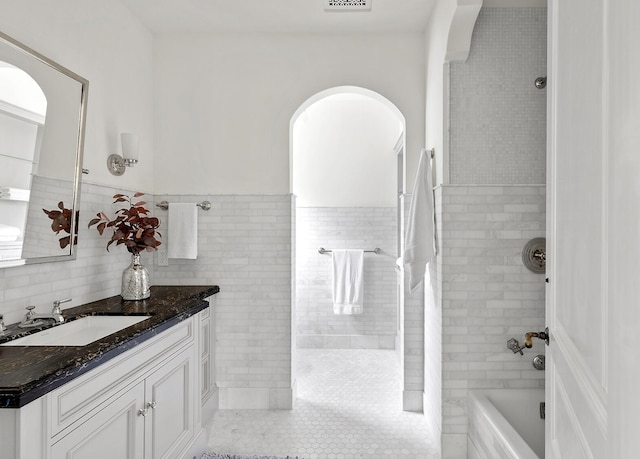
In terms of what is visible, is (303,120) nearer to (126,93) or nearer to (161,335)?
(126,93)

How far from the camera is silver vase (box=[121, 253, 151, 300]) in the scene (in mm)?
2400

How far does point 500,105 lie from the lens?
2340mm

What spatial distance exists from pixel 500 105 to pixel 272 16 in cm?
157

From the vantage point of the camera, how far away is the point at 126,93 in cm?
267

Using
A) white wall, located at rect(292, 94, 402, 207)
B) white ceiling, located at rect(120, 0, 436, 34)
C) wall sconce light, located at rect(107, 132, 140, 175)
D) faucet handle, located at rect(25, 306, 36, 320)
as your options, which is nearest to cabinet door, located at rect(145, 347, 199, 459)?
faucet handle, located at rect(25, 306, 36, 320)

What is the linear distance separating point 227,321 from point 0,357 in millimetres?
1679

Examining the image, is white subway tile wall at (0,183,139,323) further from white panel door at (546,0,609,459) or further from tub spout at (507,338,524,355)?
tub spout at (507,338,524,355)

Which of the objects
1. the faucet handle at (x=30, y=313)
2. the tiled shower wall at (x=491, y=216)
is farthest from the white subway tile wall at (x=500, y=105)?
the faucet handle at (x=30, y=313)

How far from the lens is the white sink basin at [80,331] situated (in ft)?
5.54

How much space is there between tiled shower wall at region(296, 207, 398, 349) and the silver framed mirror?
101 inches

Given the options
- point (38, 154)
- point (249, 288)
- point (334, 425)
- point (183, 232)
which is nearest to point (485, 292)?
point (334, 425)

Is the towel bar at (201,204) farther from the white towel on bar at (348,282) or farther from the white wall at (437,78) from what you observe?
the white towel on bar at (348,282)

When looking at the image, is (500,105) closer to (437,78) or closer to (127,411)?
(437,78)

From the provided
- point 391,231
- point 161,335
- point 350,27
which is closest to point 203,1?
point 350,27
